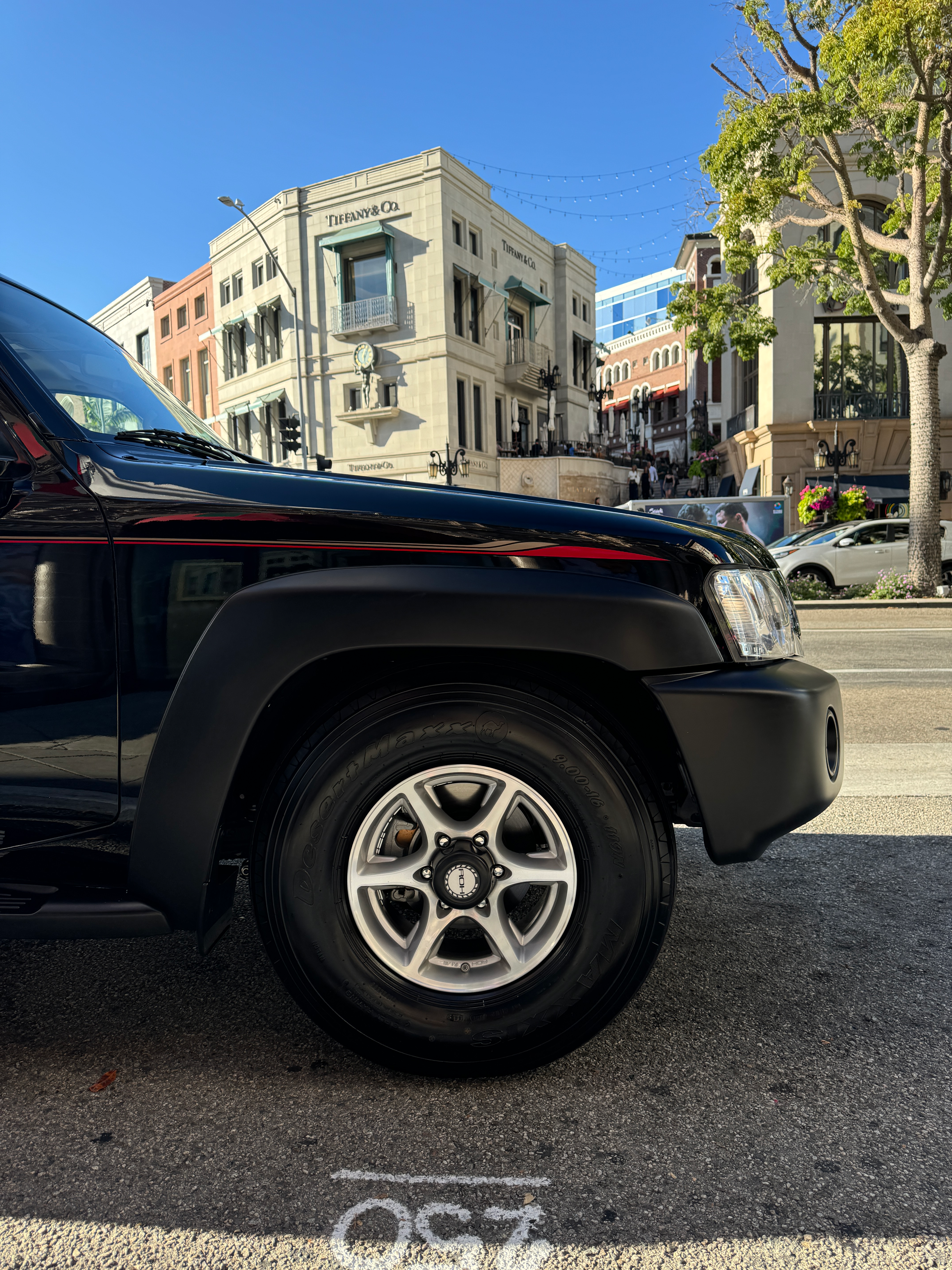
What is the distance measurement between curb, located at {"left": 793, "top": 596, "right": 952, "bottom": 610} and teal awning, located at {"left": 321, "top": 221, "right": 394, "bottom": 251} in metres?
28.3

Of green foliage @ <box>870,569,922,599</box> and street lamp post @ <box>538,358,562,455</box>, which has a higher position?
street lamp post @ <box>538,358,562,455</box>

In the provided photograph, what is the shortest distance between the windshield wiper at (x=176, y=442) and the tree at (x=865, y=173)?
578 inches

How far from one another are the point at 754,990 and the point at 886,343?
30.4 meters

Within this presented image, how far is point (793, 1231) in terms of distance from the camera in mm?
1496

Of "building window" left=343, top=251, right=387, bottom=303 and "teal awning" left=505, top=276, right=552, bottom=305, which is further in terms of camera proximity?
"teal awning" left=505, top=276, right=552, bottom=305

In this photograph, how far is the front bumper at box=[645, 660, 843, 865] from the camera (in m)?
1.87

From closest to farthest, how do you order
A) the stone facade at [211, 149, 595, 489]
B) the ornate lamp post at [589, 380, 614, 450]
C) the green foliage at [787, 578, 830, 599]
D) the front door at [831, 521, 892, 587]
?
the green foliage at [787, 578, 830, 599] → the front door at [831, 521, 892, 587] → the stone facade at [211, 149, 595, 489] → the ornate lamp post at [589, 380, 614, 450]

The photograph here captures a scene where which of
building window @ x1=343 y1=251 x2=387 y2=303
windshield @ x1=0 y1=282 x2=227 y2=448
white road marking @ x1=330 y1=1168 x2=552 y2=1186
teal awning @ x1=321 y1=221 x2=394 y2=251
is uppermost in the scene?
teal awning @ x1=321 y1=221 x2=394 y2=251

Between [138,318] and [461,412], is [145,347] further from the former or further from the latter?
[461,412]

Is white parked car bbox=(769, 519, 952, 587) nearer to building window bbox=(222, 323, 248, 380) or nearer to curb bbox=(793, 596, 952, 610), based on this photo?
curb bbox=(793, 596, 952, 610)

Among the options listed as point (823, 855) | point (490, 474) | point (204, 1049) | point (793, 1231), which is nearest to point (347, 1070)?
point (204, 1049)

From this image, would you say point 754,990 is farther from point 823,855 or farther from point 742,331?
point 742,331

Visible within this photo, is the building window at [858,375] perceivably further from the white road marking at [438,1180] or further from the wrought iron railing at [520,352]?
the white road marking at [438,1180]

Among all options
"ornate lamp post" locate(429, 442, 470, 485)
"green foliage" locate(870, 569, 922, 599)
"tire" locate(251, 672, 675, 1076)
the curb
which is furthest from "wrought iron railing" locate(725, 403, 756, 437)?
"tire" locate(251, 672, 675, 1076)
